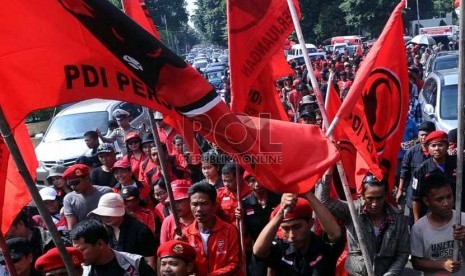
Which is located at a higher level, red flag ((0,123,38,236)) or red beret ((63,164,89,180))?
red flag ((0,123,38,236))

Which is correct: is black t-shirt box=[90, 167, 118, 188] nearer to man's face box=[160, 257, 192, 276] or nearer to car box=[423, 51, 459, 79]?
man's face box=[160, 257, 192, 276]

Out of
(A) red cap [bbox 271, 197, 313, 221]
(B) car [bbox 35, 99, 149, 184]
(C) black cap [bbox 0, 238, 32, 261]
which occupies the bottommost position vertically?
(B) car [bbox 35, 99, 149, 184]

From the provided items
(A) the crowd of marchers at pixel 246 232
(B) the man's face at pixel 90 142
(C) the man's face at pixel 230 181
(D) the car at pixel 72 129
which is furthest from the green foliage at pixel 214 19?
(A) the crowd of marchers at pixel 246 232

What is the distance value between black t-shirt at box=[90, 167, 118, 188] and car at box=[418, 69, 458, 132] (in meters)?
4.98

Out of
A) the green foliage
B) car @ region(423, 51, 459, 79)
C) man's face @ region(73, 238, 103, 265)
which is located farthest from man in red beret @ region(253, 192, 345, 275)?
the green foliage

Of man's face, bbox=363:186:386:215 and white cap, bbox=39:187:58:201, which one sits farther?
white cap, bbox=39:187:58:201

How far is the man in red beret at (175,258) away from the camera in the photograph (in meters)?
4.08

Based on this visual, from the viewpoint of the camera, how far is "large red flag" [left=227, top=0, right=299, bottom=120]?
4.66 m

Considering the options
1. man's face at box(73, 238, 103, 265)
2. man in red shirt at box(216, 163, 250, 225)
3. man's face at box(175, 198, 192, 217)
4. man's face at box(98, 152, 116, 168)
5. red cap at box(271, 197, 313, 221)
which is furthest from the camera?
man's face at box(98, 152, 116, 168)

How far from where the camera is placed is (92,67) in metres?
3.22

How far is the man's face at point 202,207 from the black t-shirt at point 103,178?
2856 mm

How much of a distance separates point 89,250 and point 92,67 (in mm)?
1429

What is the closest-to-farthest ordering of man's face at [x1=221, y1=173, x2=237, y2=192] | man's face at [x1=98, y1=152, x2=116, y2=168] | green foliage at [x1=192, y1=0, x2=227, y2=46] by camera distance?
1. man's face at [x1=221, y1=173, x2=237, y2=192]
2. man's face at [x1=98, y1=152, x2=116, y2=168]
3. green foliage at [x1=192, y1=0, x2=227, y2=46]

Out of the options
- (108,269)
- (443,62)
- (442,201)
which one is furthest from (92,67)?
(443,62)
